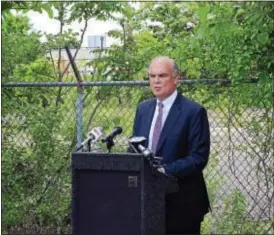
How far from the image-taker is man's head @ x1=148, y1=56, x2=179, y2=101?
12.0 feet

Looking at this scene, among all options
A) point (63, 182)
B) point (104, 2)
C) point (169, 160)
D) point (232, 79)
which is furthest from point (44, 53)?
point (169, 160)

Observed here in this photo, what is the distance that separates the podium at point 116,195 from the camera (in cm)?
315

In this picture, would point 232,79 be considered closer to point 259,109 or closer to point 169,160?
point 259,109

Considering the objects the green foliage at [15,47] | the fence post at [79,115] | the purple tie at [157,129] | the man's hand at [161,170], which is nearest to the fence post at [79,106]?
the fence post at [79,115]

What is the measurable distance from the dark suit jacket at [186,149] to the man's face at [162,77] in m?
0.11

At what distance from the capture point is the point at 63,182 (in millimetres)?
5949

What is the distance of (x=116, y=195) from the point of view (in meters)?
3.17

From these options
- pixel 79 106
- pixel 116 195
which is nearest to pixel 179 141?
pixel 116 195

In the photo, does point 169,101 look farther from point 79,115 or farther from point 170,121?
point 79,115

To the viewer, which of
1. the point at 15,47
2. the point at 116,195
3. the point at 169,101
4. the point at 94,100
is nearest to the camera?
the point at 116,195

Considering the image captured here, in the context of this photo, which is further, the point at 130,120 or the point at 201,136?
the point at 130,120

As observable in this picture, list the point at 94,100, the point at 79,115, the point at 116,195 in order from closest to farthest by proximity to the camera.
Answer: the point at 116,195 < the point at 79,115 < the point at 94,100

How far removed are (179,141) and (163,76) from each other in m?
0.37

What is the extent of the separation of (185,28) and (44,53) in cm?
132
